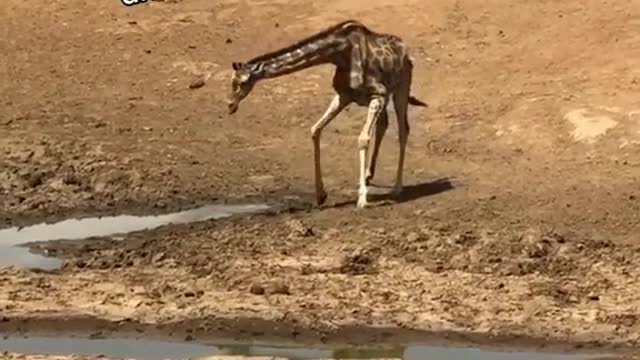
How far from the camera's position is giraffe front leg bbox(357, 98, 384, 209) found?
11.0 metres

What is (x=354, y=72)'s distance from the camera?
37.1ft

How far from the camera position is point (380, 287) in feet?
30.3

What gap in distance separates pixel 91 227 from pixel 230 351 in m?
2.88

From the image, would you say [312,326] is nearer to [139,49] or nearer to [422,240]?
[422,240]

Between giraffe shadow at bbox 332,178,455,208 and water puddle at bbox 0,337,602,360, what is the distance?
2895mm

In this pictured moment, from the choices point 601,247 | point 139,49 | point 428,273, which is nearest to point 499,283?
point 428,273

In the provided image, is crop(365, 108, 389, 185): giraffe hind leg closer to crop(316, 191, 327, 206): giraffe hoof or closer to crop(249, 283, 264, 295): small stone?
crop(316, 191, 327, 206): giraffe hoof

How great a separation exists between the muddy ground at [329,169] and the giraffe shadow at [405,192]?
44 millimetres

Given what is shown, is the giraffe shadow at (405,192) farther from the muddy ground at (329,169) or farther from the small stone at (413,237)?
the small stone at (413,237)

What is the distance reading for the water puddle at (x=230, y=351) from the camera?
8180 mm

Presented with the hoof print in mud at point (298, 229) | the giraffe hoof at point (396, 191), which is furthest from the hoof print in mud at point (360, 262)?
the giraffe hoof at point (396, 191)

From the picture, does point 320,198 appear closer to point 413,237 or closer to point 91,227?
point 413,237

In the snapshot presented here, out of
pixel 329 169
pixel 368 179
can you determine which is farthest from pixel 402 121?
pixel 329 169

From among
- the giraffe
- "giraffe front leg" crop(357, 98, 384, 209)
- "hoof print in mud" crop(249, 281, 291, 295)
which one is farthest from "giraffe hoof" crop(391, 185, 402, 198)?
"hoof print in mud" crop(249, 281, 291, 295)
